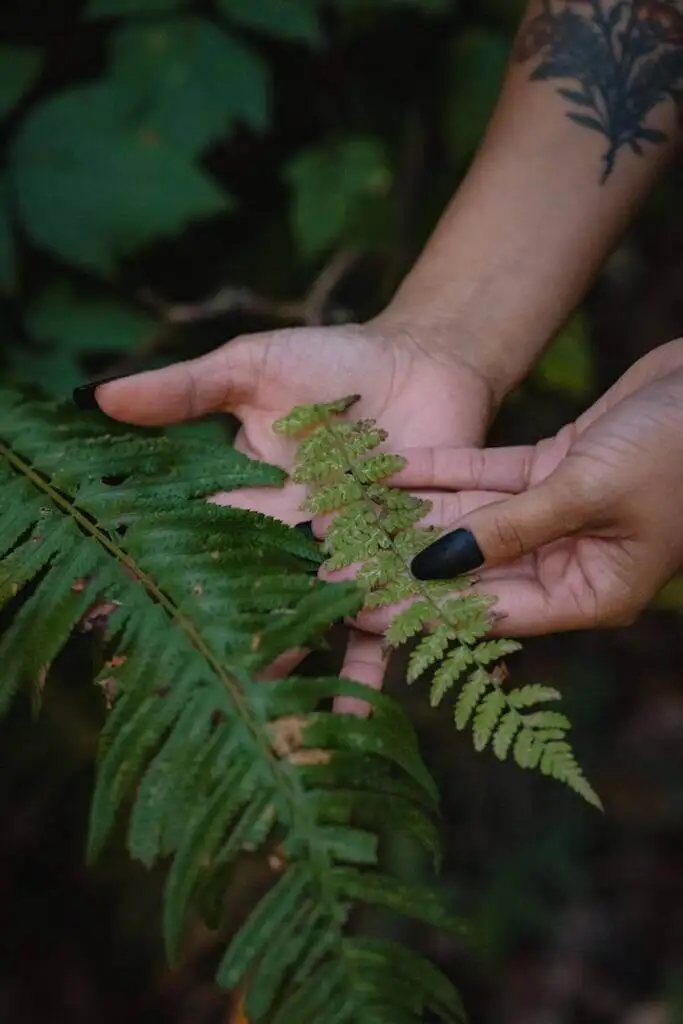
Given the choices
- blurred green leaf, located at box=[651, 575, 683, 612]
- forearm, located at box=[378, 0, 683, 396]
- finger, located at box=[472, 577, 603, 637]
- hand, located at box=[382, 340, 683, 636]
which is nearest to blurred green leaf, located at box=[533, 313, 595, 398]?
forearm, located at box=[378, 0, 683, 396]

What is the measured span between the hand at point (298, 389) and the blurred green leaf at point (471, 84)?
3.01 feet

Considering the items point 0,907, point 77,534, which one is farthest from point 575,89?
point 0,907

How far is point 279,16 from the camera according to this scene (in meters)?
2.31

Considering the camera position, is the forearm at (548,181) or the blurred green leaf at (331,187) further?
the blurred green leaf at (331,187)

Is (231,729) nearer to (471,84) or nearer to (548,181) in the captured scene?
(548,181)

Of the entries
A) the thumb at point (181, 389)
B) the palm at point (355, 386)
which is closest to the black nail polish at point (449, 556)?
the palm at point (355, 386)

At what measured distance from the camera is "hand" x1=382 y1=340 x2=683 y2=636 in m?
1.48

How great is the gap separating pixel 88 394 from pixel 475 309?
31.5 inches

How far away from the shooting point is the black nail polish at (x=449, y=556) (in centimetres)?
148

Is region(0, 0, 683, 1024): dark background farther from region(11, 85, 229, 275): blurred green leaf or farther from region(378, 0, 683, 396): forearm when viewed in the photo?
region(378, 0, 683, 396): forearm

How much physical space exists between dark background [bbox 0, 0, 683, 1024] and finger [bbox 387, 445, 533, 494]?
0.61m

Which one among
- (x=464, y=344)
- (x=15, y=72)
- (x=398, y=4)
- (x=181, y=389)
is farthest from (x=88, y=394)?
(x=398, y=4)

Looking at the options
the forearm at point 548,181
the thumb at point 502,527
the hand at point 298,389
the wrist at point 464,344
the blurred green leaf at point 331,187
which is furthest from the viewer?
the blurred green leaf at point 331,187

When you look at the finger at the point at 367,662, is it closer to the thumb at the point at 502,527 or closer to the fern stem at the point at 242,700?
the thumb at the point at 502,527
